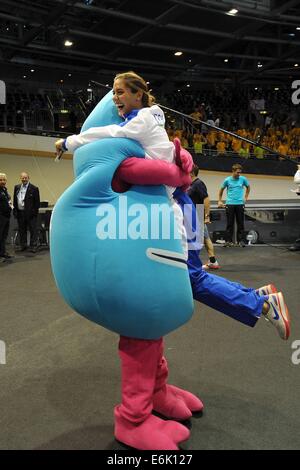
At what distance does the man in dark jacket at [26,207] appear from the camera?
8555 mm

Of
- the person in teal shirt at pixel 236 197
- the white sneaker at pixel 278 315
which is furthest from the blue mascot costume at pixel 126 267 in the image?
the person in teal shirt at pixel 236 197

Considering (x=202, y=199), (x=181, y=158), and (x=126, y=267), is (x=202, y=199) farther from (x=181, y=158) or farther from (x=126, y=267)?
(x=126, y=267)

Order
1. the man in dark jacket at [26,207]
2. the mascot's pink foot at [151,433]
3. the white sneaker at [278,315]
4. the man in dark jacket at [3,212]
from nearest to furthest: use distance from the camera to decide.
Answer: the mascot's pink foot at [151,433] < the white sneaker at [278,315] < the man in dark jacket at [3,212] < the man in dark jacket at [26,207]

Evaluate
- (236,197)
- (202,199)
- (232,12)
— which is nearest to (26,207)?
(202,199)

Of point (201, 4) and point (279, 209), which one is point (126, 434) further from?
point (201, 4)

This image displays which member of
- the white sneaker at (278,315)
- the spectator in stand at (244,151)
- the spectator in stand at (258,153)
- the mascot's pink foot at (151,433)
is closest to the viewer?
the mascot's pink foot at (151,433)

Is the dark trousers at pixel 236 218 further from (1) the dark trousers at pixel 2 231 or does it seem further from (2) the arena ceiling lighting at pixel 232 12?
(2) the arena ceiling lighting at pixel 232 12

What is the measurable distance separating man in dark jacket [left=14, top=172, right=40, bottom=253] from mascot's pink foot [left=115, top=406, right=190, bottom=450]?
21.8 feet

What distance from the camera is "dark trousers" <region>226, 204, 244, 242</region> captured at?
8531 millimetres

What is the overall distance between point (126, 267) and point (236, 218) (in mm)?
6885

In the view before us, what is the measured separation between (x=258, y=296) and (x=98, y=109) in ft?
4.04

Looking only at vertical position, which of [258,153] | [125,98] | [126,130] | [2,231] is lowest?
[2,231]

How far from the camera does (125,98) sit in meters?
2.15

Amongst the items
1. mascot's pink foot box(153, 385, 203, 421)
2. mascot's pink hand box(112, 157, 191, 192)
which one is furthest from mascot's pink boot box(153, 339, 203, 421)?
mascot's pink hand box(112, 157, 191, 192)
